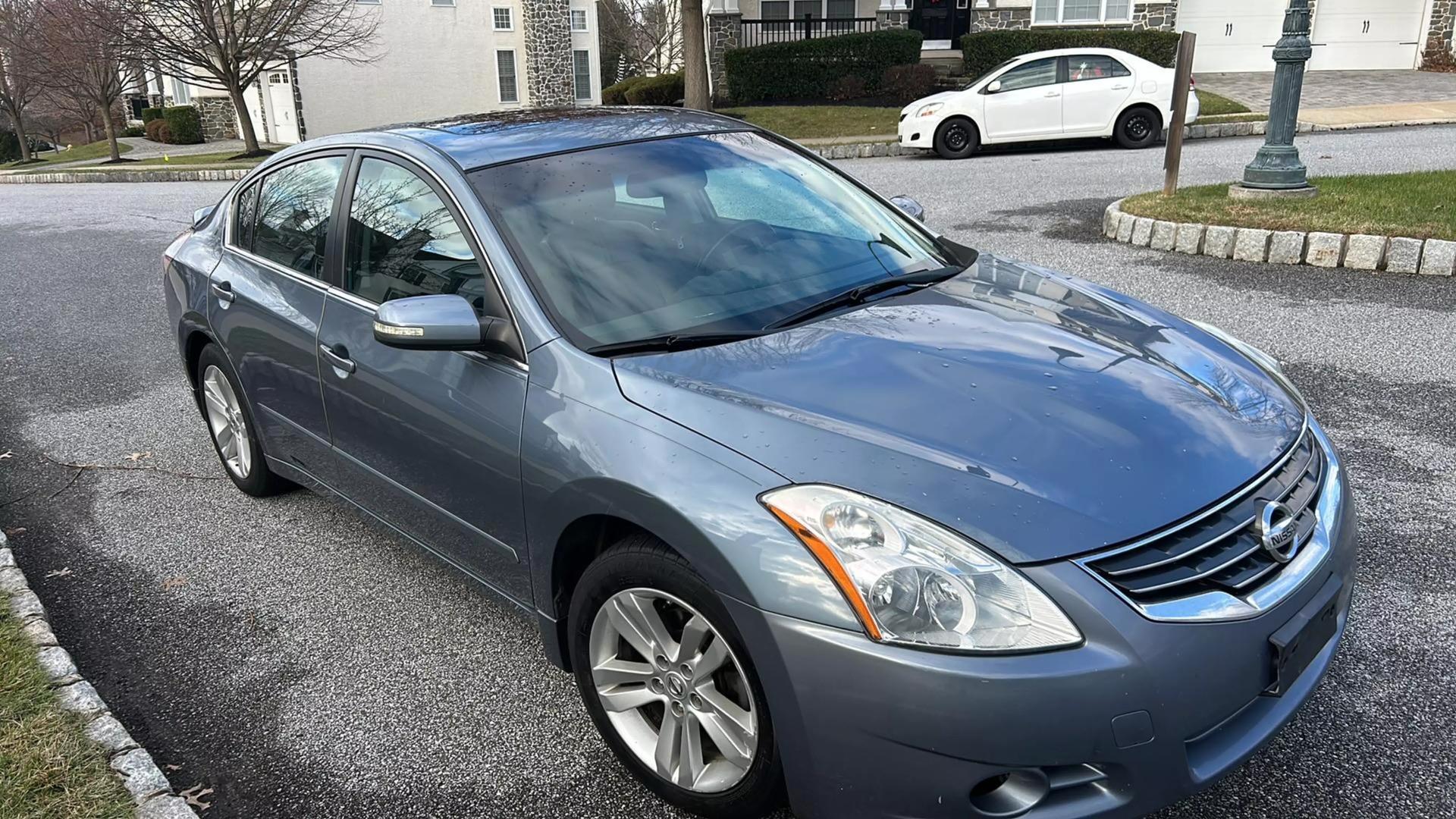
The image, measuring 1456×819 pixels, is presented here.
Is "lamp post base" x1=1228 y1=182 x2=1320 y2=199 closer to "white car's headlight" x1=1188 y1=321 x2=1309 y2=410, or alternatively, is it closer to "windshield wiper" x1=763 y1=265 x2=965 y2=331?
"white car's headlight" x1=1188 y1=321 x2=1309 y2=410

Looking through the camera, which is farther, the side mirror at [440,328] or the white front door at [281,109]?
the white front door at [281,109]

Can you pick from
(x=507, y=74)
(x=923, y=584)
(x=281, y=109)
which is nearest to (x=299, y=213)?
(x=923, y=584)

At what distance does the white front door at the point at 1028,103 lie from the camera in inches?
581

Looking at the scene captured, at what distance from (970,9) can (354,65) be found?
743 inches

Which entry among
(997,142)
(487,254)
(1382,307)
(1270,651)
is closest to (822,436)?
(1270,651)

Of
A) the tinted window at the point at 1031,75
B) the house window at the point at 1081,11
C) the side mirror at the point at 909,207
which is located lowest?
the side mirror at the point at 909,207

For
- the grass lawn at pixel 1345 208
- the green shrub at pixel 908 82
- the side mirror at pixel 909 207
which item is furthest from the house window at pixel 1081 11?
the side mirror at pixel 909 207

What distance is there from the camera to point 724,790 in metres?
2.41

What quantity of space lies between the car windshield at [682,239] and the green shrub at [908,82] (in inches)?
751

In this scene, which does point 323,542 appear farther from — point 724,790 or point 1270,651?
point 1270,651

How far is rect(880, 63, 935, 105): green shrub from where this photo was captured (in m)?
21.6

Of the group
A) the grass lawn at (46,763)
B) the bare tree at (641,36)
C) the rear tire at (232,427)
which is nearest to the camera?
the grass lawn at (46,763)

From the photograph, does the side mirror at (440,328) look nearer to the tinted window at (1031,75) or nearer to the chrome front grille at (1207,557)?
the chrome front grille at (1207,557)

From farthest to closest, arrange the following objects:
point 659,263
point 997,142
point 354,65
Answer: point 354,65, point 997,142, point 659,263
